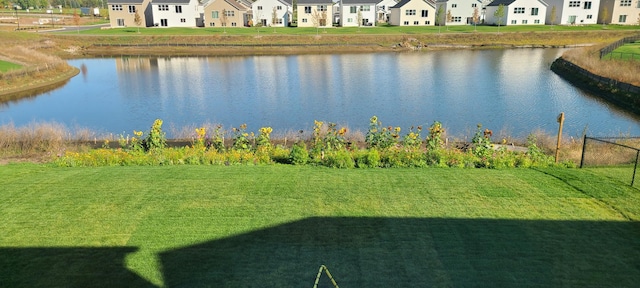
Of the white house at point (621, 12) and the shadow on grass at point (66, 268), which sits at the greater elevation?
the white house at point (621, 12)

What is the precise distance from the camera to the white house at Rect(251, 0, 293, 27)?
256ft

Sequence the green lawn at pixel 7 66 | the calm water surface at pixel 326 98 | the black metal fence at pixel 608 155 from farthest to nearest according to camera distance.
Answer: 1. the green lawn at pixel 7 66
2. the calm water surface at pixel 326 98
3. the black metal fence at pixel 608 155

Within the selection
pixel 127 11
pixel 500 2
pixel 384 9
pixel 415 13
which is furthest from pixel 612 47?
pixel 127 11

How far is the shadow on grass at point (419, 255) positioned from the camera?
787 cm

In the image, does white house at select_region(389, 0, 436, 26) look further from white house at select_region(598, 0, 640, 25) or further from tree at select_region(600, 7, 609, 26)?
white house at select_region(598, 0, 640, 25)

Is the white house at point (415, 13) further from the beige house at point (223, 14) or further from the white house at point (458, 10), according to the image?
the beige house at point (223, 14)

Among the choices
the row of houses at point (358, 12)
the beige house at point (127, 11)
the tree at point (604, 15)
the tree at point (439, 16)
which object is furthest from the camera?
the tree at point (439, 16)

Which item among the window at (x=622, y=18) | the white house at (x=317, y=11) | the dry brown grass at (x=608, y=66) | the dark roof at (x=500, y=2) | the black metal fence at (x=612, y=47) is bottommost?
the dry brown grass at (x=608, y=66)

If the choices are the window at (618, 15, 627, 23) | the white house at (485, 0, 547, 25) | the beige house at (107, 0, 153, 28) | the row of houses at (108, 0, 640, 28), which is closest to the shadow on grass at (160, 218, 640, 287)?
the row of houses at (108, 0, 640, 28)

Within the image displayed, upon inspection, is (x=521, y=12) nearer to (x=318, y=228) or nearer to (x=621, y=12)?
(x=621, y=12)

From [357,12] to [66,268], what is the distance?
75.9m

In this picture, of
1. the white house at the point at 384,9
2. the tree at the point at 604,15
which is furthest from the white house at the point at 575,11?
the white house at the point at 384,9

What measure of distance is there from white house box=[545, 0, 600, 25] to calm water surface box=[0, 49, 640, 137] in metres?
35.5

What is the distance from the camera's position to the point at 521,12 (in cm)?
7856
